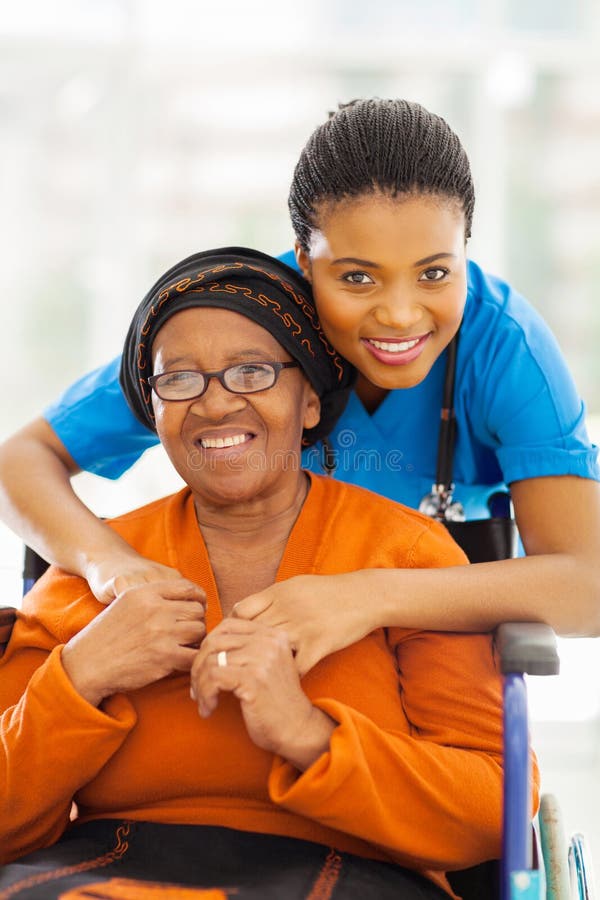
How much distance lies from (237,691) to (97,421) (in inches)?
28.9

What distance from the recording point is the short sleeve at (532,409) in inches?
66.3

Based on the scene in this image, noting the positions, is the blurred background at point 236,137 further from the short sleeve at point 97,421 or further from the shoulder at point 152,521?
the shoulder at point 152,521

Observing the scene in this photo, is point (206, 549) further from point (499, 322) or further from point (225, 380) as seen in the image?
point (499, 322)

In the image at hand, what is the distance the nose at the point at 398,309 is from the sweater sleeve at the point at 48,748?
636 millimetres

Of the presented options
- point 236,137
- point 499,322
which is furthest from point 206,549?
point 236,137

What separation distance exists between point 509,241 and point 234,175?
1078 millimetres

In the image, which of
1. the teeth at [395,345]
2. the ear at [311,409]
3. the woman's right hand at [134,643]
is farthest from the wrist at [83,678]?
the teeth at [395,345]

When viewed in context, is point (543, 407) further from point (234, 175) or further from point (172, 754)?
point (234, 175)

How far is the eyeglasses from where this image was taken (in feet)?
5.01

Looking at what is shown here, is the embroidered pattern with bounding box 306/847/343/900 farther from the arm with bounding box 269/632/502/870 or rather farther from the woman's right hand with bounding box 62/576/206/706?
the woman's right hand with bounding box 62/576/206/706

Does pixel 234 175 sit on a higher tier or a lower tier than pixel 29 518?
higher

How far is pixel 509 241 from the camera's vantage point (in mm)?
4195

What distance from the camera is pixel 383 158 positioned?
154 cm

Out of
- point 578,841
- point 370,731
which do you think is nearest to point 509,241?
point 578,841
